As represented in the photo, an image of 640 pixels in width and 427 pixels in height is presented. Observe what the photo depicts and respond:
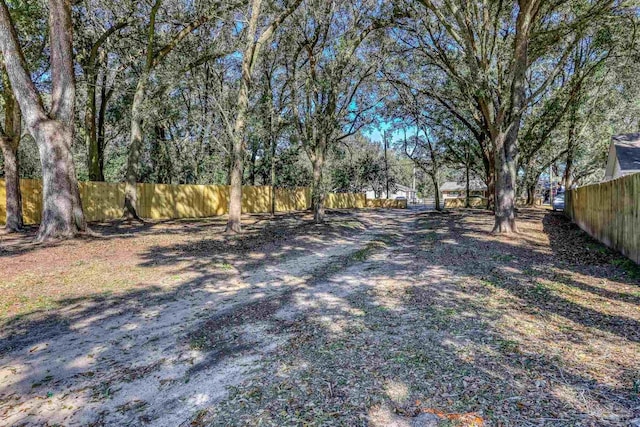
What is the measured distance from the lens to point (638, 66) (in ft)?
46.8

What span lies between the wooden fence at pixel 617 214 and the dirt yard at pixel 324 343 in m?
0.54

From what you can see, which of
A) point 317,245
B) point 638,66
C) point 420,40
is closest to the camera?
point 317,245

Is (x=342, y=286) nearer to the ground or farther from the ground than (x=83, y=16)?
nearer to the ground

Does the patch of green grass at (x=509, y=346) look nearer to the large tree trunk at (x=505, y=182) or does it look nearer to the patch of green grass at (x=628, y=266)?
the patch of green grass at (x=628, y=266)

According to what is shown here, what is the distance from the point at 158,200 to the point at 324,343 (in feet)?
63.3

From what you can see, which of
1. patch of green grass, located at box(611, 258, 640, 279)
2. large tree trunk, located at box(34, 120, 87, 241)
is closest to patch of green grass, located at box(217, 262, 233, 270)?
large tree trunk, located at box(34, 120, 87, 241)

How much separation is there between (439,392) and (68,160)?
33.5 ft

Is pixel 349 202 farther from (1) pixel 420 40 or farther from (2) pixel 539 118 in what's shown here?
(1) pixel 420 40

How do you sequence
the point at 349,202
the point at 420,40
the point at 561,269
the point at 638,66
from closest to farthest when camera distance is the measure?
the point at 561,269
the point at 420,40
the point at 638,66
the point at 349,202

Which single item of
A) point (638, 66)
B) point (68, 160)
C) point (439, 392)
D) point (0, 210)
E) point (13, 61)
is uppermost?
point (638, 66)

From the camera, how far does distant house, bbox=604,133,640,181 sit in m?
16.3

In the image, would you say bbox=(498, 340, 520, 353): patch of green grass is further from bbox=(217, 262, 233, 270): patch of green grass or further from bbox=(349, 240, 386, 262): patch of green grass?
bbox=(217, 262, 233, 270): patch of green grass

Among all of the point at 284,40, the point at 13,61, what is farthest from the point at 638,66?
the point at 13,61

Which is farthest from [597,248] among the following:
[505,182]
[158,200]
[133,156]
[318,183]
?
[158,200]
